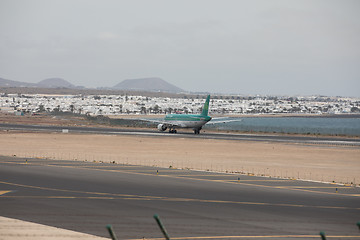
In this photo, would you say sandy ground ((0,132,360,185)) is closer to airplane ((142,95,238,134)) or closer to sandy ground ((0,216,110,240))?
airplane ((142,95,238,134))

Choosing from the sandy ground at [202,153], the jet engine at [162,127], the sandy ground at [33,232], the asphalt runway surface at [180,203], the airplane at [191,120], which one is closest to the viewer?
the sandy ground at [33,232]

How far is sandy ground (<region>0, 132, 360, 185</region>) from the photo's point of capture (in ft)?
193

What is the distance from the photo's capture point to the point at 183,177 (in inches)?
1885

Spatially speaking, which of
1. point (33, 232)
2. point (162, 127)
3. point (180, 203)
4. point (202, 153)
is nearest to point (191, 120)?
point (162, 127)

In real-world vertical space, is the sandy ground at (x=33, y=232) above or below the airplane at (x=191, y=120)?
below

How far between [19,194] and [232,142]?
208 feet

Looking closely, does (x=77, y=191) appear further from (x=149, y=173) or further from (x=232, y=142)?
(x=232, y=142)

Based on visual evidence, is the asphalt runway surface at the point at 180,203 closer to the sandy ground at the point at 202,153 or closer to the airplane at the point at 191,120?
the sandy ground at the point at 202,153

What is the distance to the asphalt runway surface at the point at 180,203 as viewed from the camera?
28.1 meters

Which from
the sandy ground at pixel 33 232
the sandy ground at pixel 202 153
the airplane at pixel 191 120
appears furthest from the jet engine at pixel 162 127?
the sandy ground at pixel 33 232

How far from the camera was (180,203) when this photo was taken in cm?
3484

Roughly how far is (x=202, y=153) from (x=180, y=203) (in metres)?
43.3

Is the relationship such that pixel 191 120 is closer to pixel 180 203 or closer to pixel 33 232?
pixel 180 203

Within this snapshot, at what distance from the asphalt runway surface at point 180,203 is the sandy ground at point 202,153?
10.4m
